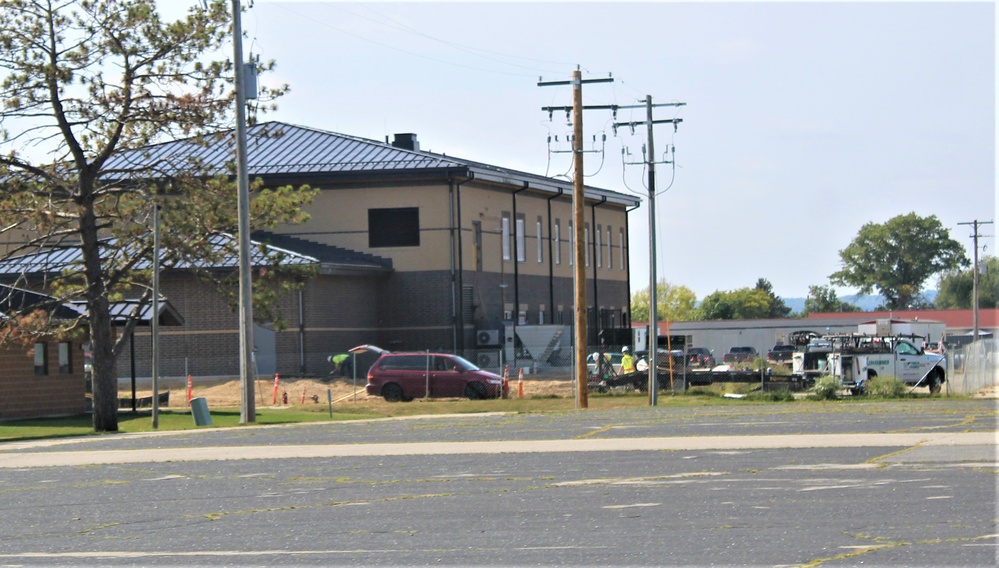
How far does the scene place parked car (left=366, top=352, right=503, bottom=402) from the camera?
42.2 m

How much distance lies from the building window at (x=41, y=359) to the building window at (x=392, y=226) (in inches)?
763

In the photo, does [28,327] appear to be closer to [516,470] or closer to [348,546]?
[516,470]

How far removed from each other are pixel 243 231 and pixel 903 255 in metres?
146

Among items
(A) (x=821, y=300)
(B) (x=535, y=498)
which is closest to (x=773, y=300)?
(A) (x=821, y=300)

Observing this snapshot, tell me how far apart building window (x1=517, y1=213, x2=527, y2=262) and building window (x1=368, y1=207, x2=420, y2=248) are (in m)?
7.26

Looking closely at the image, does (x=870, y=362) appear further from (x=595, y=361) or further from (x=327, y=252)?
(x=327, y=252)

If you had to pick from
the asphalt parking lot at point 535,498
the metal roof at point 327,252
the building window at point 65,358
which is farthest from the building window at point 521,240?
the asphalt parking lot at point 535,498

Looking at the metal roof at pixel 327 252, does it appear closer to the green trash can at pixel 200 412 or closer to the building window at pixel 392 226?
the building window at pixel 392 226

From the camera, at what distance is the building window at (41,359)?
124 feet

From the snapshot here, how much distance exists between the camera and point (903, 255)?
165 metres

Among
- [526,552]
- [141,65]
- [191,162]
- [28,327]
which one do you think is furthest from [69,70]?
[526,552]

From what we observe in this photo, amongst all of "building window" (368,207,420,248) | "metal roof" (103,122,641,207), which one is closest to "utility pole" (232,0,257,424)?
"metal roof" (103,122,641,207)

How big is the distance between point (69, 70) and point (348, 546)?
74.2 ft

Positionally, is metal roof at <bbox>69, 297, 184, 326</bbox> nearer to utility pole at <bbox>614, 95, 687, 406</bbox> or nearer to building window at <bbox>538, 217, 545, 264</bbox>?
utility pole at <bbox>614, 95, 687, 406</bbox>
